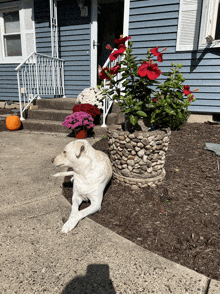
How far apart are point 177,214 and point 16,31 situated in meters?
9.24

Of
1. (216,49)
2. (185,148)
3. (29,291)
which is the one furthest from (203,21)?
(29,291)

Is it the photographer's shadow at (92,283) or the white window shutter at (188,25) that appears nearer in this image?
the photographer's shadow at (92,283)

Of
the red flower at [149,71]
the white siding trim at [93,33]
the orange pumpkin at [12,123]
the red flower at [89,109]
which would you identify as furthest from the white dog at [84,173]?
the white siding trim at [93,33]

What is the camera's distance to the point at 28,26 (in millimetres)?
7477

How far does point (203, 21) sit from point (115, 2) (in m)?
5.50

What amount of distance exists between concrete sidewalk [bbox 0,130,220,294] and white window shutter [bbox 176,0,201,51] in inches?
205

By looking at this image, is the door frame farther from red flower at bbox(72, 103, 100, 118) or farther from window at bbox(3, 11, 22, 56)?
window at bbox(3, 11, 22, 56)

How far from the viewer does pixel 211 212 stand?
84.4 inches

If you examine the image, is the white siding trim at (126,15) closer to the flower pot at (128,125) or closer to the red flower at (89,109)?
the red flower at (89,109)

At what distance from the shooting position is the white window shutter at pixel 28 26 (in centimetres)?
734

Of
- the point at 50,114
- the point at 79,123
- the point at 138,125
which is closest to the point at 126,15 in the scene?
the point at 50,114

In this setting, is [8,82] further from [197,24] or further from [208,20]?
[208,20]

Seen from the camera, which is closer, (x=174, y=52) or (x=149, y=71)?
(x=149, y=71)

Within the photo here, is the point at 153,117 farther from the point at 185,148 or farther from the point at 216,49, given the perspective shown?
the point at 216,49
